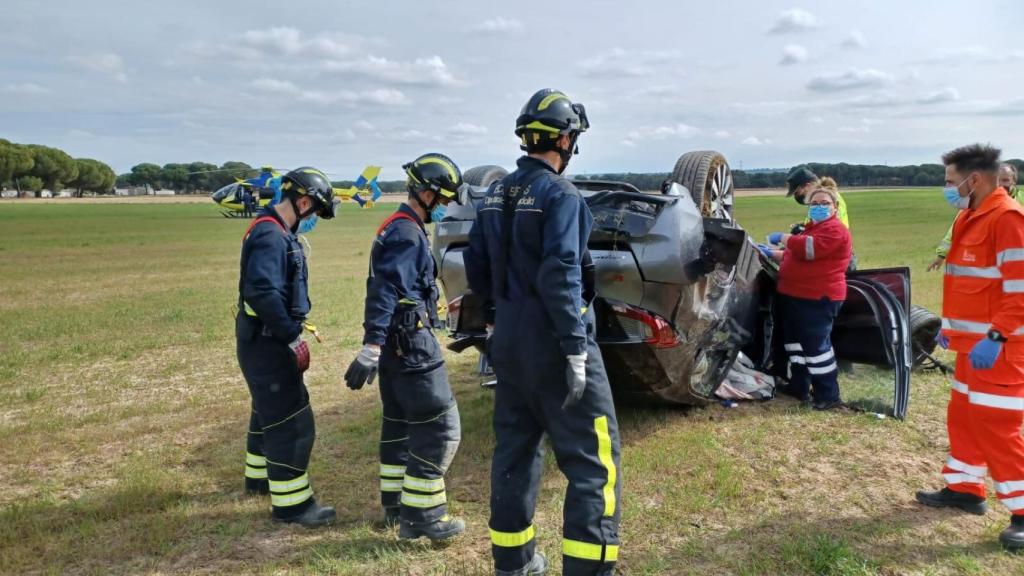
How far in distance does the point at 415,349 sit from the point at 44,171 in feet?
348

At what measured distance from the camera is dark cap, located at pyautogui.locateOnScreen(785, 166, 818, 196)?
6406 millimetres

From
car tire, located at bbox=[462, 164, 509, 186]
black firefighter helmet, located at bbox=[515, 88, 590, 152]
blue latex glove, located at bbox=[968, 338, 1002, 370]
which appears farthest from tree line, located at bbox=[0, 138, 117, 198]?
blue latex glove, located at bbox=[968, 338, 1002, 370]

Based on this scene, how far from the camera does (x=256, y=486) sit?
15.6ft

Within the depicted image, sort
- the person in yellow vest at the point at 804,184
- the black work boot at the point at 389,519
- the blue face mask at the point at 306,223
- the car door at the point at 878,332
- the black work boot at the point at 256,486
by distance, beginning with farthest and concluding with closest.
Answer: the person in yellow vest at the point at 804,184, the car door at the point at 878,332, the black work boot at the point at 256,486, the blue face mask at the point at 306,223, the black work boot at the point at 389,519

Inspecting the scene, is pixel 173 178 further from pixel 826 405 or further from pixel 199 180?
pixel 826 405

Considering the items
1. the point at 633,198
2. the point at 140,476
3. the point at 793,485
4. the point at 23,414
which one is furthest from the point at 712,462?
the point at 23,414

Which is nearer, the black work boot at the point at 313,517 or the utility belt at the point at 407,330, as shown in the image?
the utility belt at the point at 407,330

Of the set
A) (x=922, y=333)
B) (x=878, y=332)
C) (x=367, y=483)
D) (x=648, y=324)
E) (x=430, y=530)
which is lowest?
(x=367, y=483)

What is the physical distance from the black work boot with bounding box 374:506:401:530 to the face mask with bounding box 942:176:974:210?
11.8 feet

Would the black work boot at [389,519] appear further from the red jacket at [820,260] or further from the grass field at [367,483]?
the red jacket at [820,260]

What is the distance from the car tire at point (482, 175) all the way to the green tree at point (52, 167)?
335ft

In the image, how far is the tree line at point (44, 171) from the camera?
85.4 metres

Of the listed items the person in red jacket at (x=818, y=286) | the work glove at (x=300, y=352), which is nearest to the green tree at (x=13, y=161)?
the work glove at (x=300, y=352)

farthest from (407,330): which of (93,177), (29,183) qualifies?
(93,177)
